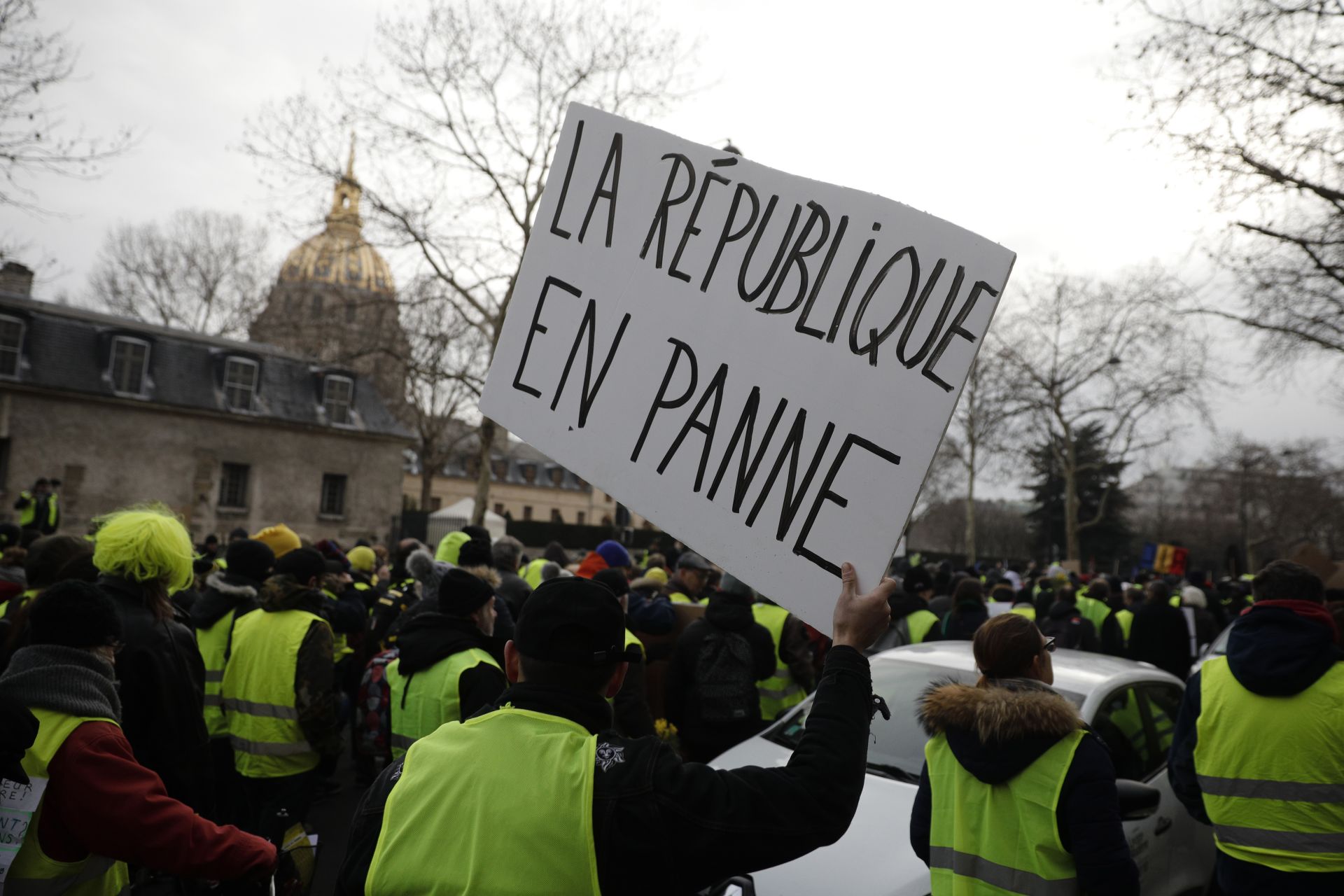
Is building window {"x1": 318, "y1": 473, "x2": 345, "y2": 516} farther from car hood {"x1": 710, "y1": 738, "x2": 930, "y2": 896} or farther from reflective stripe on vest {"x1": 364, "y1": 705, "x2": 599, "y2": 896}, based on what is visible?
reflective stripe on vest {"x1": 364, "y1": 705, "x2": 599, "y2": 896}

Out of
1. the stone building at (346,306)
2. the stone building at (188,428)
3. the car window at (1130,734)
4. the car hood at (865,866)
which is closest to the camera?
the car hood at (865,866)

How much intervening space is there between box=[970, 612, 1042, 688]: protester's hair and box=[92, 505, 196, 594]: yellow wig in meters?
2.91

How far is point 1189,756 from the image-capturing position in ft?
12.5

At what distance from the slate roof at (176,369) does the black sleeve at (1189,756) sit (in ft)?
89.1

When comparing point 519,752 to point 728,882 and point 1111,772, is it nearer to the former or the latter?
point 1111,772

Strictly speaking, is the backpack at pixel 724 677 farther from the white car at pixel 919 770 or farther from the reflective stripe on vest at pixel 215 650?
the reflective stripe on vest at pixel 215 650

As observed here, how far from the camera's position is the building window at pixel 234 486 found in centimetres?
3234

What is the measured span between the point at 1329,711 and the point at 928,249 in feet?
8.50

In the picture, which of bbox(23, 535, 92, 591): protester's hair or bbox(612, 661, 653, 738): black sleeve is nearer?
bbox(23, 535, 92, 591): protester's hair

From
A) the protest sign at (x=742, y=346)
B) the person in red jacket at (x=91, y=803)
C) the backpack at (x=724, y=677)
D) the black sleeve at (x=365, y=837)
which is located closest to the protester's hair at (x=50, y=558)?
the person in red jacket at (x=91, y=803)

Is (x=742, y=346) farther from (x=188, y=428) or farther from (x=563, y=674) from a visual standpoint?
(x=188, y=428)

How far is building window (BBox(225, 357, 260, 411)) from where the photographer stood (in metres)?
32.6

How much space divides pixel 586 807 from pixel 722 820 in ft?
0.79

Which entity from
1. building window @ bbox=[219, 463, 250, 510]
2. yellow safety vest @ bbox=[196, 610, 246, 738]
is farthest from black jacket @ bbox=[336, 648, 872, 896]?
building window @ bbox=[219, 463, 250, 510]
